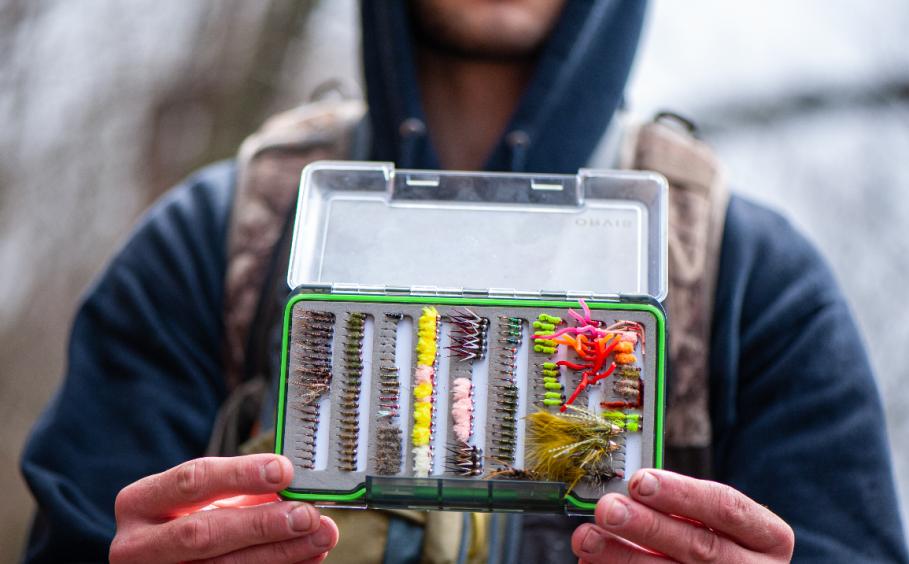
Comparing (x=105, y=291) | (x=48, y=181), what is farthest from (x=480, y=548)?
(x=48, y=181)

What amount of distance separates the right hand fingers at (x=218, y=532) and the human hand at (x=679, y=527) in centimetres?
41

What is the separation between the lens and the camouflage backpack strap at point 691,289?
6.32ft

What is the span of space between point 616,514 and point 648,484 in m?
0.06

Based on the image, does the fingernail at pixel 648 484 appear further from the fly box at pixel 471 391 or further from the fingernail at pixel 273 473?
the fingernail at pixel 273 473

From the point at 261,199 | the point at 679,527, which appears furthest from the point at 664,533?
the point at 261,199

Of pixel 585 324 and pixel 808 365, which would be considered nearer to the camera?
pixel 585 324

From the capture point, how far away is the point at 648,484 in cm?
125

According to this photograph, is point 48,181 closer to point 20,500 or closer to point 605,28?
point 20,500

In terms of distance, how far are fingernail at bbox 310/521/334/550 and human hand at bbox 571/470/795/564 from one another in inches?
14.4

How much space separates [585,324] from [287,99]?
463cm

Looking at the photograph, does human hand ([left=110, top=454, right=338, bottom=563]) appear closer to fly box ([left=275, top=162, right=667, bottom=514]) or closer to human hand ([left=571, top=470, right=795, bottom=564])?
fly box ([left=275, top=162, right=667, bottom=514])

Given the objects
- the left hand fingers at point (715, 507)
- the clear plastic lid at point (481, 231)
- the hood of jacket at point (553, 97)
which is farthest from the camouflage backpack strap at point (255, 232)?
the left hand fingers at point (715, 507)

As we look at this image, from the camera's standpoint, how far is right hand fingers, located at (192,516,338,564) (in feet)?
A: 4.36

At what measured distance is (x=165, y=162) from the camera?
18.0 ft
